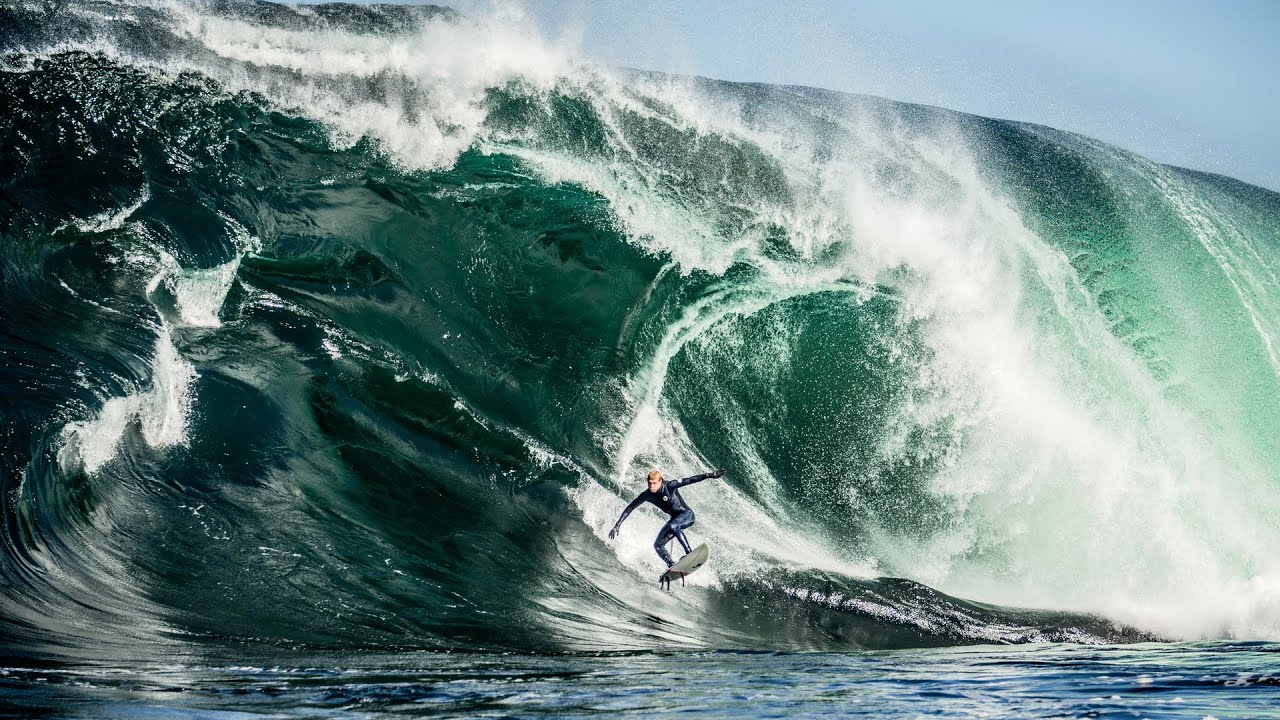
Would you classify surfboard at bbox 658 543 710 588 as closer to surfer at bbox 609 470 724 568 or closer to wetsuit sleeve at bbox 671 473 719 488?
surfer at bbox 609 470 724 568

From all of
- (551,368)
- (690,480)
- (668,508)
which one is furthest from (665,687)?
(551,368)

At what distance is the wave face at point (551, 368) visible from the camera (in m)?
7.30

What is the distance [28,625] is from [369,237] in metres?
4.74

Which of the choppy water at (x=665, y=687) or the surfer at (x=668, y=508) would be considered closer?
the choppy water at (x=665, y=687)

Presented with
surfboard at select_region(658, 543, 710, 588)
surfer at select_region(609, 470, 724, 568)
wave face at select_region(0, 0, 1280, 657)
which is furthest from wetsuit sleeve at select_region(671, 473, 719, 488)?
wave face at select_region(0, 0, 1280, 657)

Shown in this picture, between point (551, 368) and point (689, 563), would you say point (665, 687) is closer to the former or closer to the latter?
point (689, 563)

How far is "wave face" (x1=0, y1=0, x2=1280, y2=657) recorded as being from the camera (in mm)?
7297

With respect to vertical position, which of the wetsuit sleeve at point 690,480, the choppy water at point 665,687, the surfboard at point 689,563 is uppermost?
the wetsuit sleeve at point 690,480

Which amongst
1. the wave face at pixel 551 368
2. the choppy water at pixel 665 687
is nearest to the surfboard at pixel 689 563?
the wave face at pixel 551 368

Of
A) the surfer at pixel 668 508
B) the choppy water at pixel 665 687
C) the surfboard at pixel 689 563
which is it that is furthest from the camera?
the surfer at pixel 668 508

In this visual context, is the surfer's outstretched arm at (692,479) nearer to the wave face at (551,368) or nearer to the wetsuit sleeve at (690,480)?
the wetsuit sleeve at (690,480)

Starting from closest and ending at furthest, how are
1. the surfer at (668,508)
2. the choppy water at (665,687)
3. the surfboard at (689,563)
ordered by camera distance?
the choppy water at (665,687) → the surfboard at (689,563) → the surfer at (668,508)

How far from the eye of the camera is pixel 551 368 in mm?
9117

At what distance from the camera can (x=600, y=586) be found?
7.46m
